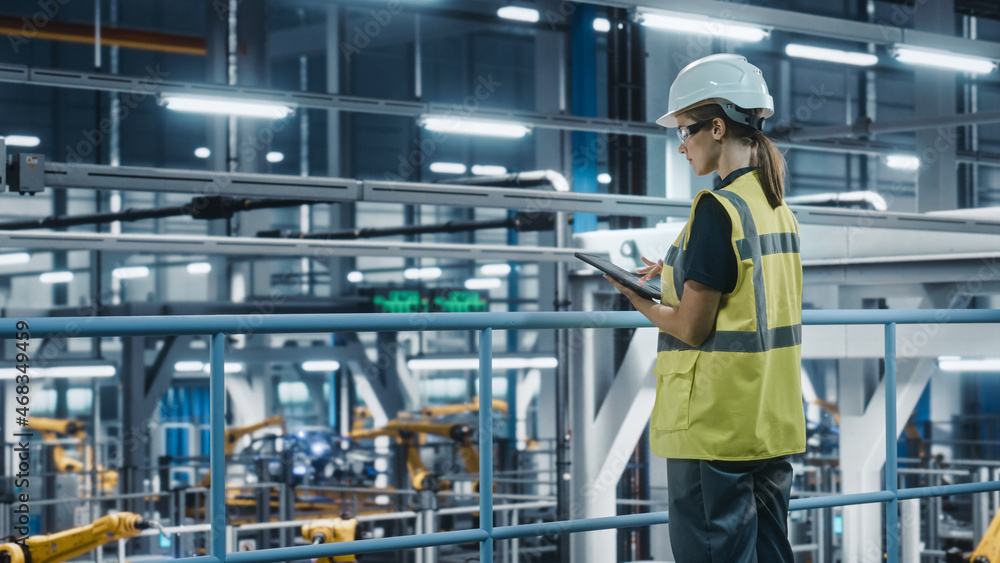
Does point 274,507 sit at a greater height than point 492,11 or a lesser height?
lesser

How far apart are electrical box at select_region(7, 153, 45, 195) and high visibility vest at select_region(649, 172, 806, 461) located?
352 cm

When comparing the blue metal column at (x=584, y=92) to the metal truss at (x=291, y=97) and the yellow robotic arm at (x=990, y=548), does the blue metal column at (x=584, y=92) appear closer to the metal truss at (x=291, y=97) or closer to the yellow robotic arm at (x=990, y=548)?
the metal truss at (x=291, y=97)

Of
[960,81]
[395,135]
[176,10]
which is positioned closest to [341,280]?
[395,135]

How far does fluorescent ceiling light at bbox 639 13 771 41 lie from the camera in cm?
576

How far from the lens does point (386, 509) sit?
1270 centimetres

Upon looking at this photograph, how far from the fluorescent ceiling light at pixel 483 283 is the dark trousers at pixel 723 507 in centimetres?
2171

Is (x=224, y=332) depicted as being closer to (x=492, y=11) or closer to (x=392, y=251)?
(x=392, y=251)

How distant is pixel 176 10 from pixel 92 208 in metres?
4.86

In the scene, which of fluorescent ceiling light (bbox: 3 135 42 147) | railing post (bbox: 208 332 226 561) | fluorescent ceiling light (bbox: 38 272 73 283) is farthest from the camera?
fluorescent ceiling light (bbox: 38 272 73 283)

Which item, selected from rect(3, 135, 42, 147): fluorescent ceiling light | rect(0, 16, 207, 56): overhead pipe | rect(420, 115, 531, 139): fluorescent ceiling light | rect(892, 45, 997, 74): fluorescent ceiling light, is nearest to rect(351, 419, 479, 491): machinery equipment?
rect(420, 115, 531, 139): fluorescent ceiling light

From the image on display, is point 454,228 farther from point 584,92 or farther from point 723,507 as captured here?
point 723,507

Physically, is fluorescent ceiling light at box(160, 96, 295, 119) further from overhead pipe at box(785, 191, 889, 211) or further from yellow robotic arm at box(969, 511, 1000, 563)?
yellow robotic arm at box(969, 511, 1000, 563)

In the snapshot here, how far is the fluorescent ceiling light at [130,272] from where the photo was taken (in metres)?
20.1

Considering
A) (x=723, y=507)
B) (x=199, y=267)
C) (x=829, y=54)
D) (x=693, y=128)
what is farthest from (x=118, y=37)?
(x=723, y=507)
